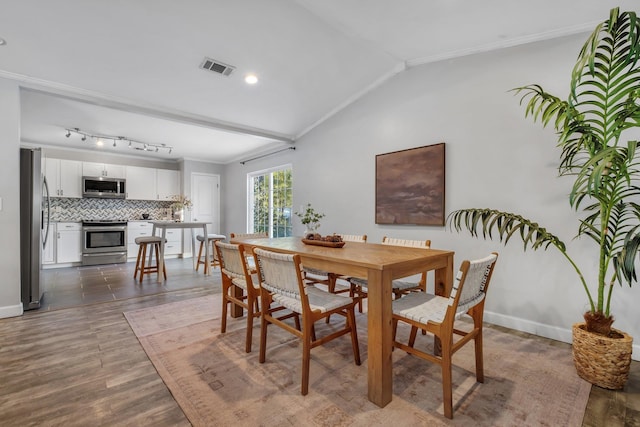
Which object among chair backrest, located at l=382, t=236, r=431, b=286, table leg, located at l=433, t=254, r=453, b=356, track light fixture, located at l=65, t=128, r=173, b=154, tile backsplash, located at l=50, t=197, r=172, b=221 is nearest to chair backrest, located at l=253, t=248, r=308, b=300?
table leg, located at l=433, t=254, r=453, b=356

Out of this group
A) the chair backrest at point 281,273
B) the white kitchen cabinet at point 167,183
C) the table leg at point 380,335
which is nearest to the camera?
the table leg at point 380,335

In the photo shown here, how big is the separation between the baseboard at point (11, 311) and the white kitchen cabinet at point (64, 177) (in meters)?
3.62

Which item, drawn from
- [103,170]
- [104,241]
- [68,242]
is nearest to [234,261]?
[104,241]

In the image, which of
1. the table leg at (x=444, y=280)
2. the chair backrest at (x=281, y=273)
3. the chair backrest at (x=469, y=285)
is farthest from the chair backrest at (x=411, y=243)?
the chair backrest at (x=281, y=273)

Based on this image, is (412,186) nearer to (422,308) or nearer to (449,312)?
(422,308)

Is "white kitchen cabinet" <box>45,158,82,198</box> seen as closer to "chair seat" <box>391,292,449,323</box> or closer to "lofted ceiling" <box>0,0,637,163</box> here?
"lofted ceiling" <box>0,0,637,163</box>

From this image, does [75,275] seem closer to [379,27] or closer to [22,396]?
[22,396]

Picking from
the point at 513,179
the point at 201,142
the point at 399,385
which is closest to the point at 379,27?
the point at 513,179

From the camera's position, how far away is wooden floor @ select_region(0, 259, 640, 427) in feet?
5.17

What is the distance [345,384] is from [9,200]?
3677 millimetres

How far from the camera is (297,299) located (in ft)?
5.94

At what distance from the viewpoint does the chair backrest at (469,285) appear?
4.88ft

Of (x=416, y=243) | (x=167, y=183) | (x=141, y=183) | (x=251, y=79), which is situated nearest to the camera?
(x=416, y=243)

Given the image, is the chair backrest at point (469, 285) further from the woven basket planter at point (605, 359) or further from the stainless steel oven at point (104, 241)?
the stainless steel oven at point (104, 241)
